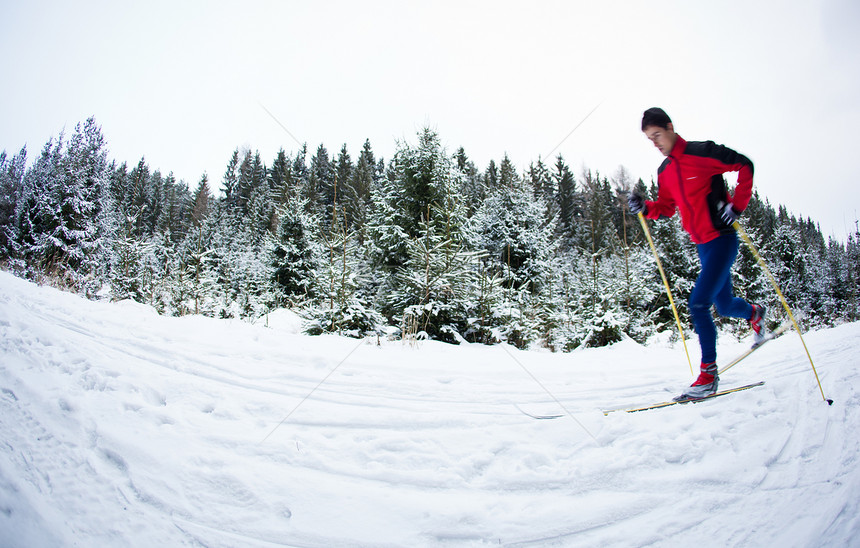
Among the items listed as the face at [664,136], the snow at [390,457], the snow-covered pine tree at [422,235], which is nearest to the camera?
the snow at [390,457]

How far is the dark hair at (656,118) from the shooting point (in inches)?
109

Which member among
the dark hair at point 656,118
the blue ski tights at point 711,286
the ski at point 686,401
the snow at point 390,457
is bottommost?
the snow at point 390,457

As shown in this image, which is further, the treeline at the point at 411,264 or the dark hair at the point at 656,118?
the treeline at the point at 411,264

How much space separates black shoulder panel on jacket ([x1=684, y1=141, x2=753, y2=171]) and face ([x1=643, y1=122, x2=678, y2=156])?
184 mm

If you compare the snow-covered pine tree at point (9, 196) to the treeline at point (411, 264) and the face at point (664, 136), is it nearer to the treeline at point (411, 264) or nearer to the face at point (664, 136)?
the treeline at point (411, 264)

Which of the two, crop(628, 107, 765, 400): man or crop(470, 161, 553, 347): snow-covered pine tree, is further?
crop(470, 161, 553, 347): snow-covered pine tree

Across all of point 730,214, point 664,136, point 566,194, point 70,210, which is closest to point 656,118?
point 664,136

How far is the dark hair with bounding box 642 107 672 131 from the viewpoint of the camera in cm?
276

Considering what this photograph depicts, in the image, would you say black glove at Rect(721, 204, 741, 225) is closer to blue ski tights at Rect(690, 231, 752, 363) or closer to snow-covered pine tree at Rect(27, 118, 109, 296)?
blue ski tights at Rect(690, 231, 752, 363)

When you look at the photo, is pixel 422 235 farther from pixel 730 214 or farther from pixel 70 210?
pixel 70 210

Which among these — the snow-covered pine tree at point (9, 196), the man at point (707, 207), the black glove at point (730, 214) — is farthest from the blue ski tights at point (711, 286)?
the snow-covered pine tree at point (9, 196)

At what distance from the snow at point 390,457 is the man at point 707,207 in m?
0.46

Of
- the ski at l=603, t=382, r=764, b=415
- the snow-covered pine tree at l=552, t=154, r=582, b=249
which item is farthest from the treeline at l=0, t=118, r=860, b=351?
the snow-covered pine tree at l=552, t=154, r=582, b=249

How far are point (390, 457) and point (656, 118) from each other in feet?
10.0
